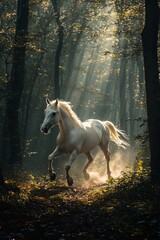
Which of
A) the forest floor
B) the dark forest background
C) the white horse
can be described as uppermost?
the dark forest background

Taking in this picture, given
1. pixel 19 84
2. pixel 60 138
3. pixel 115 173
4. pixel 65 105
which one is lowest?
pixel 115 173

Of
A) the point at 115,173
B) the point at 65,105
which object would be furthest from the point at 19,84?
the point at 115,173

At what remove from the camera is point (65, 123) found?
14867mm

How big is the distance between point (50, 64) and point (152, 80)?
33891 mm

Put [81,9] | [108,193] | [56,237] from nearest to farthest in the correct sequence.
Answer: [56,237], [108,193], [81,9]

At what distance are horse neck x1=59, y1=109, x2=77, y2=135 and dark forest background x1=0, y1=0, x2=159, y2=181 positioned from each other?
93.3 inches

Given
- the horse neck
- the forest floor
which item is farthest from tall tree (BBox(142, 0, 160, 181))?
the horse neck

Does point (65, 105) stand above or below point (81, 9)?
below

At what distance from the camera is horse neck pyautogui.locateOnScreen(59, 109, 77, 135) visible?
14.8 metres

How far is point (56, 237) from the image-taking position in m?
6.30

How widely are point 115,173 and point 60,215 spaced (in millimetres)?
13189

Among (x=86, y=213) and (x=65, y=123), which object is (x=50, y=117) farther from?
(x=86, y=213)

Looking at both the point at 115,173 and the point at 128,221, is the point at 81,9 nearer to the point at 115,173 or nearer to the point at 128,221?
the point at 115,173

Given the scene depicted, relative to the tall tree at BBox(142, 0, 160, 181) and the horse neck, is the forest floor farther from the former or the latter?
the horse neck
